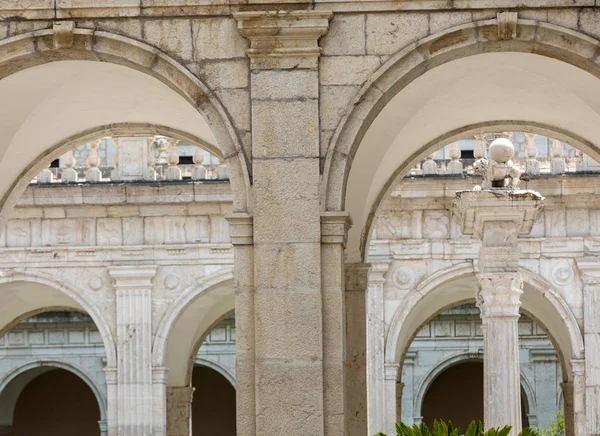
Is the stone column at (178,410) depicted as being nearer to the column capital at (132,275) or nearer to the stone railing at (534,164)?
the column capital at (132,275)

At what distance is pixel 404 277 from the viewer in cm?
2052

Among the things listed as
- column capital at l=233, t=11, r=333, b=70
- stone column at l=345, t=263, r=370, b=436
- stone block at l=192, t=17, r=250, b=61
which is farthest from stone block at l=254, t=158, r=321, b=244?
stone column at l=345, t=263, r=370, b=436

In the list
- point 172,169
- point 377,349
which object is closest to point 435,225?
point 377,349

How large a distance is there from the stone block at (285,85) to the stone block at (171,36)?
20.5 inches

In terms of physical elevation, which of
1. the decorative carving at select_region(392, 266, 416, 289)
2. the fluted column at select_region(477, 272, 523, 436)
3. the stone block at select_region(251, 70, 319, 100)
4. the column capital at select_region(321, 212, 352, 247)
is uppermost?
the decorative carving at select_region(392, 266, 416, 289)

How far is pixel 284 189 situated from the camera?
1041cm

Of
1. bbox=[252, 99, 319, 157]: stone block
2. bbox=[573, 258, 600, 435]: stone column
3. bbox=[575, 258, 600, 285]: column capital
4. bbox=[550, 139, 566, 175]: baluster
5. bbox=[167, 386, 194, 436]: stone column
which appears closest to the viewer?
bbox=[252, 99, 319, 157]: stone block

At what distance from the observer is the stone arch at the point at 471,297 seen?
20.1 metres

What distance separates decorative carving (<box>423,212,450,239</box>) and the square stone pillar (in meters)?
8.41

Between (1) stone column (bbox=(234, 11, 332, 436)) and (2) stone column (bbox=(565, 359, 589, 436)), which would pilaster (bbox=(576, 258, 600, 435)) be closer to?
(2) stone column (bbox=(565, 359, 589, 436))

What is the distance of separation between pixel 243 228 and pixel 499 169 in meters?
2.60

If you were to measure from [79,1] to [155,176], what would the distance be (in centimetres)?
1043

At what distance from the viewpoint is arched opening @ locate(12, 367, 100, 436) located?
28547 mm

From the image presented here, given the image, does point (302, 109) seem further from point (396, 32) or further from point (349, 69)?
point (396, 32)
